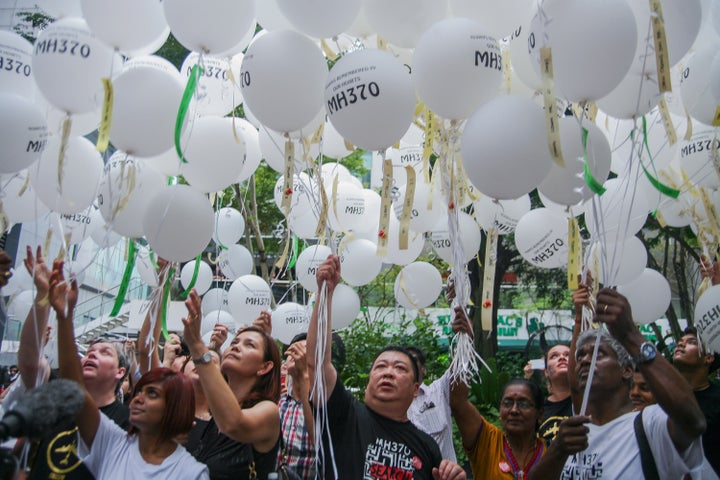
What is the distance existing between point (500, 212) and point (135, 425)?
8.33 ft

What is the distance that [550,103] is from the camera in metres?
2.00

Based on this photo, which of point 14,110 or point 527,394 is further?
point 527,394

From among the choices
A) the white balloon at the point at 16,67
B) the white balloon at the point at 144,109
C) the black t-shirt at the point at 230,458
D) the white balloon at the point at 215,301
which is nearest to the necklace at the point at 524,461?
the black t-shirt at the point at 230,458

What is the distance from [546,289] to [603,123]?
675 centimetres

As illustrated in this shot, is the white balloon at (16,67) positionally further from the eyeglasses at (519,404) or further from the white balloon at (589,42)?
the eyeglasses at (519,404)

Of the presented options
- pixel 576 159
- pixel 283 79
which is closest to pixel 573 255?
pixel 576 159

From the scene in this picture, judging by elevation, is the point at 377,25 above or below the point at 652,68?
above

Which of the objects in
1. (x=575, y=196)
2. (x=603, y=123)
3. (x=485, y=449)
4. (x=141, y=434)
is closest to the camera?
(x=141, y=434)

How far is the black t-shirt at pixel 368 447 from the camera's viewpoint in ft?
7.92

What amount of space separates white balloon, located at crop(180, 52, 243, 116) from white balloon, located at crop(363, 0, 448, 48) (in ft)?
3.22

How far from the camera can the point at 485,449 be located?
Answer: 119 inches

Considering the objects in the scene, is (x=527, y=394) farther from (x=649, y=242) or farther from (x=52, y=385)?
(x=649, y=242)

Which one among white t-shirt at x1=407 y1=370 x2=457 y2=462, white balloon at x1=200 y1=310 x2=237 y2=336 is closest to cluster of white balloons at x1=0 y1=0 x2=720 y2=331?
white t-shirt at x1=407 y1=370 x2=457 y2=462

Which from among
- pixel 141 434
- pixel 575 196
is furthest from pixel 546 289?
pixel 141 434
